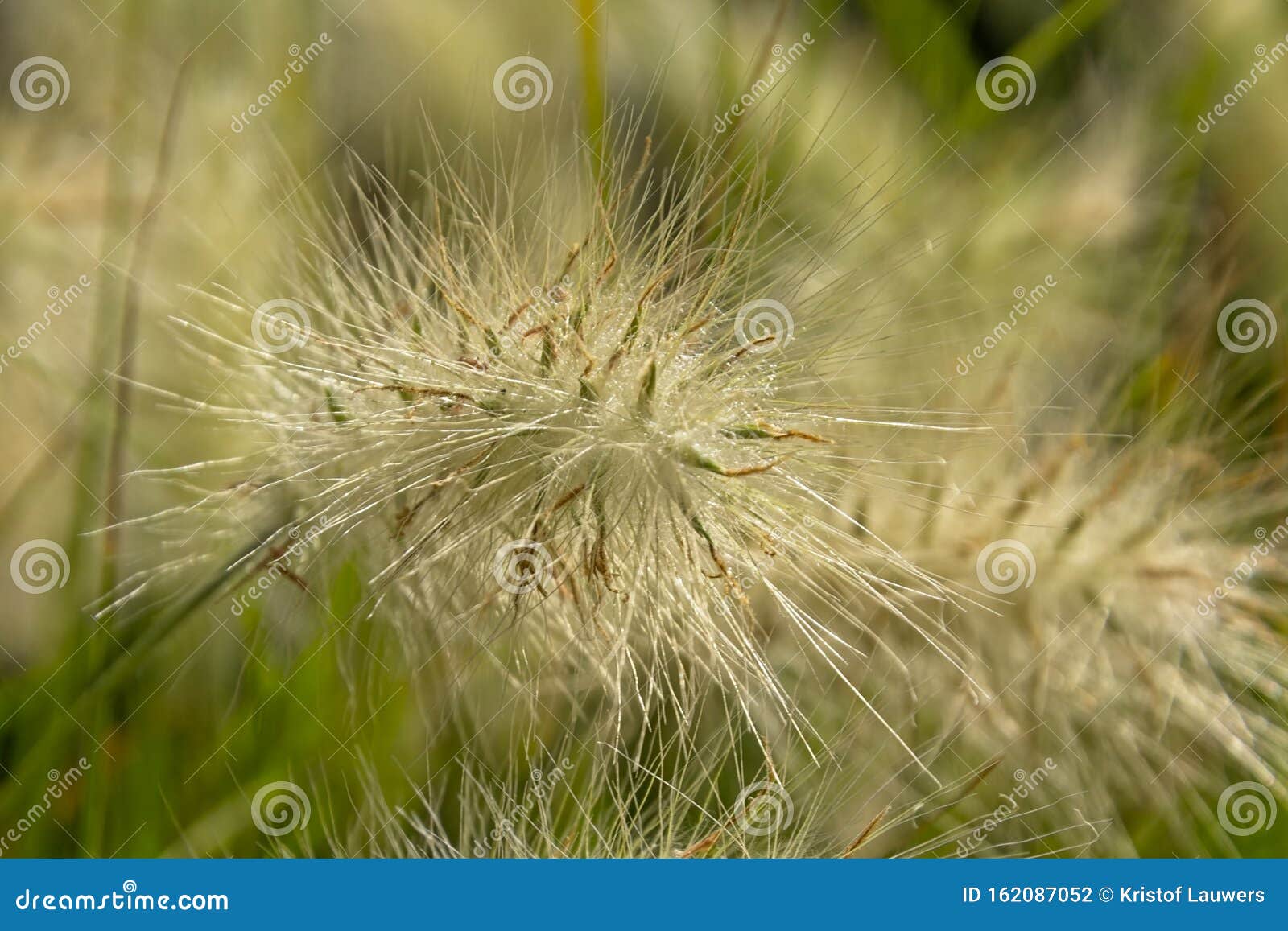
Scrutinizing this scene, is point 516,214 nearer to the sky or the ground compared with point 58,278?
nearer to the sky

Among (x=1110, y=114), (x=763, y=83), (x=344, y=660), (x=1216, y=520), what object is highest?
(x=1110, y=114)

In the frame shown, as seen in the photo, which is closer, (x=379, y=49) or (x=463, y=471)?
(x=463, y=471)

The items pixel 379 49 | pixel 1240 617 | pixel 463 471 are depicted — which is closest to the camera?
pixel 463 471

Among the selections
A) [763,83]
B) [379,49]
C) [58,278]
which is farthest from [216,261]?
[763,83]

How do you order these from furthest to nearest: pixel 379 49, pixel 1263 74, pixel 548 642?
1. pixel 1263 74
2. pixel 379 49
3. pixel 548 642

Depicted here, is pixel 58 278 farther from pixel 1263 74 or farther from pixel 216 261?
pixel 1263 74

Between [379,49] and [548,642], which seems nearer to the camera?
[548,642]

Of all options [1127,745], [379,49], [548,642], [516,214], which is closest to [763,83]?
[516,214]

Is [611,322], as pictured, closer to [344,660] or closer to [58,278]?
[344,660]

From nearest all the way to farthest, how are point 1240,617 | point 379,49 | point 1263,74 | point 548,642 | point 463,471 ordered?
point 463,471
point 548,642
point 1240,617
point 379,49
point 1263,74
